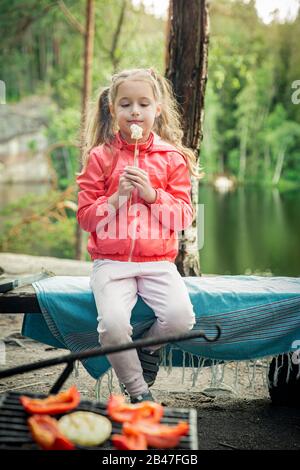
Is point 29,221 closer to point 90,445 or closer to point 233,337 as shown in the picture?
point 233,337

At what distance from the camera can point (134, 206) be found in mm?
3158

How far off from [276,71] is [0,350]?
31.3 metres

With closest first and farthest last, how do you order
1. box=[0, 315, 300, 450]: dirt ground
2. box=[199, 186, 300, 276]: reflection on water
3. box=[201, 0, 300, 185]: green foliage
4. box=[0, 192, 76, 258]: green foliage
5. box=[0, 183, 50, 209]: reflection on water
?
box=[0, 315, 300, 450]: dirt ground → box=[0, 192, 76, 258]: green foliage → box=[199, 186, 300, 276]: reflection on water → box=[0, 183, 50, 209]: reflection on water → box=[201, 0, 300, 185]: green foliage

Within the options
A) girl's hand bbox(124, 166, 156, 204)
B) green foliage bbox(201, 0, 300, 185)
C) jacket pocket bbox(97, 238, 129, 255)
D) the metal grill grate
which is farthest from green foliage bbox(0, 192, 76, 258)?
green foliage bbox(201, 0, 300, 185)

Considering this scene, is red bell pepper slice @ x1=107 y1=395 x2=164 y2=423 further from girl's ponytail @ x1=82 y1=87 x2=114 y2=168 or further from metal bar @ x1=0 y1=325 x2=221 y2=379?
girl's ponytail @ x1=82 y1=87 x2=114 y2=168

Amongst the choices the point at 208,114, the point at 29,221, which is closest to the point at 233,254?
the point at 29,221

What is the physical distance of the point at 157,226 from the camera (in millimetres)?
3150

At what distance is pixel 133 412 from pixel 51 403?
0.94 ft

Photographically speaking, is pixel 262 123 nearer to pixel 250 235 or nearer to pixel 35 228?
pixel 250 235

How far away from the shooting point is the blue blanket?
10.6 feet

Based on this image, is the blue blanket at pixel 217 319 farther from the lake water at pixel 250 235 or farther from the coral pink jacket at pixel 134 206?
the lake water at pixel 250 235

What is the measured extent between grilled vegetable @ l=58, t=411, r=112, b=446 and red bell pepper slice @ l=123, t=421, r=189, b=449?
0.07 m

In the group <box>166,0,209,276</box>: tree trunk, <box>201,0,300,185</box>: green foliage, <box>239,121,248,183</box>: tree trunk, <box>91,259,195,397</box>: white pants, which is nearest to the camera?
<box>91,259,195,397</box>: white pants
